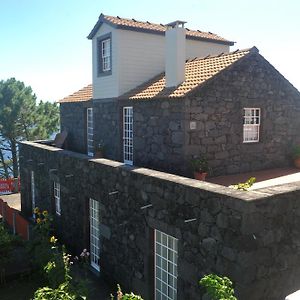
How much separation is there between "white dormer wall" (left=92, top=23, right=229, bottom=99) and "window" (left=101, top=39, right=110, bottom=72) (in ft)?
1.10

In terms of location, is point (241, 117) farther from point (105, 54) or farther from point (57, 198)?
point (57, 198)

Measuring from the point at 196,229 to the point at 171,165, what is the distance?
424cm

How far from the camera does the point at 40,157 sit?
1420 cm

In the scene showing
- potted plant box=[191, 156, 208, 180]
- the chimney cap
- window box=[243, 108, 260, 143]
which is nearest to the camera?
potted plant box=[191, 156, 208, 180]

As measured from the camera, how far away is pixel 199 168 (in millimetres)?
10391

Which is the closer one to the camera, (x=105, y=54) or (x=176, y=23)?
(x=176, y=23)

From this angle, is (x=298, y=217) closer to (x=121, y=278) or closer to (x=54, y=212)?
(x=121, y=278)

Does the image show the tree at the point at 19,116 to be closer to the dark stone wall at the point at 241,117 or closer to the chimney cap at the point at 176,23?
the chimney cap at the point at 176,23

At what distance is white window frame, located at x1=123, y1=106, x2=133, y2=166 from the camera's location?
43.0 ft

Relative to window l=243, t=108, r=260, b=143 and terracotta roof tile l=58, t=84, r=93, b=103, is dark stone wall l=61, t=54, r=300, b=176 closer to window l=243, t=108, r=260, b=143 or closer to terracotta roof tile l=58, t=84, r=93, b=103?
window l=243, t=108, r=260, b=143

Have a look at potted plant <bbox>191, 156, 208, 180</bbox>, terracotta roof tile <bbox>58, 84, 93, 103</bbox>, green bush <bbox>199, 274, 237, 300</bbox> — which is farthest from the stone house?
green bush <bbox>199, 274, 237, 300</bbox>

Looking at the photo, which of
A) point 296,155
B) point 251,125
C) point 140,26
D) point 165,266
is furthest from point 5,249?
point 296,155

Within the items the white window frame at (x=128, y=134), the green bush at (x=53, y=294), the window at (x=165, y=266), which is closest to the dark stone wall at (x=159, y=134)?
the white window frame at (x=128, y=134)

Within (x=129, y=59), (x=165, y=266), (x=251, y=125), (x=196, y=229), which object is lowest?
(x=165, y=266)
